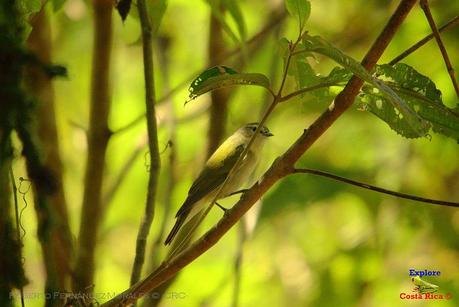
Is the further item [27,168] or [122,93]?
[122,93]

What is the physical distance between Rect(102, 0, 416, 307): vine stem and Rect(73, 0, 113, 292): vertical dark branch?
399 mm

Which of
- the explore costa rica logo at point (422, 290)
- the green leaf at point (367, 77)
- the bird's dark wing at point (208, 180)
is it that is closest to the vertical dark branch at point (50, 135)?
the bird's dark wing at point (208, 180)

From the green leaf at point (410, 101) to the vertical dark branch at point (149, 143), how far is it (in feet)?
1.10

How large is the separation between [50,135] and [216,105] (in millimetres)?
424

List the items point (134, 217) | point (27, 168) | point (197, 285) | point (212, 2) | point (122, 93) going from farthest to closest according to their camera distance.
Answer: point (122, 93)
point (134, 217)
point (197, 285)
point (212, 2)
point (27, 168)

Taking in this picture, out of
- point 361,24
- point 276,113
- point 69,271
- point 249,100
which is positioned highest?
point 361,24

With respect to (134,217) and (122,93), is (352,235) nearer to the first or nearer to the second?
(134,217)

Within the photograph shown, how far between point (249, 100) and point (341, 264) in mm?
662

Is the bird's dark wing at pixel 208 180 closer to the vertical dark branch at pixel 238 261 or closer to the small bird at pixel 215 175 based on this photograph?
the small bird at pixel 215 175

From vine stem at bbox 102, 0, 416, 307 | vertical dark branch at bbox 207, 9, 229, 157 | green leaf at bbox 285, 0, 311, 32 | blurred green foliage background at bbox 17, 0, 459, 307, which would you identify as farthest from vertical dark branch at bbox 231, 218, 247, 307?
green leaf at bbox 285, 0, 311, 32

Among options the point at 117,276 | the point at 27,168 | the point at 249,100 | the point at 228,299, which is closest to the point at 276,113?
the point at 249,100

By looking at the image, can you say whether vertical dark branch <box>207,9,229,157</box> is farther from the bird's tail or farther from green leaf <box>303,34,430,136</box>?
green leaf <box>303,34,430,136</box>

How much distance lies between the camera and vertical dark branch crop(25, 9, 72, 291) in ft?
4.47

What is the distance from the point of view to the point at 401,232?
6.77 feet
